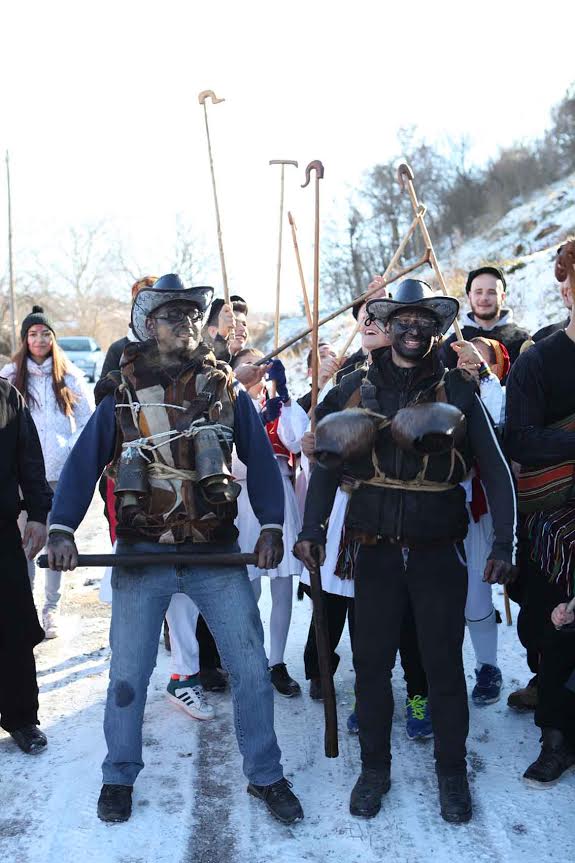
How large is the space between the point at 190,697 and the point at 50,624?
1.42 metres

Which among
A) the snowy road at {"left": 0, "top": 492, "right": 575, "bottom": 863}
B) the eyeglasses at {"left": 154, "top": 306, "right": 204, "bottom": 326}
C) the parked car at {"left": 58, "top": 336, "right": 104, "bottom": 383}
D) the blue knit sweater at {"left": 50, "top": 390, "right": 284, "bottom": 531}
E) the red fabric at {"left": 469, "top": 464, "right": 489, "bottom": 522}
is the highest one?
the parked car at {"left": 58, "top": 336, "right": 104, "bottom": 383}

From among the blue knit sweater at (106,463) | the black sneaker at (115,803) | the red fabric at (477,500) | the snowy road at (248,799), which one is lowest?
the snowy road at (248,799)

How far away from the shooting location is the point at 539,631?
3.76m

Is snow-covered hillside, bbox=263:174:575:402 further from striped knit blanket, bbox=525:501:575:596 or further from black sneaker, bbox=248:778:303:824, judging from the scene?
black sneaker, bbox=248:778:303:824

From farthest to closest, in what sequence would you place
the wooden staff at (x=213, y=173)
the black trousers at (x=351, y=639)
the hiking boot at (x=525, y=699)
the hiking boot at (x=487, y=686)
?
the wooden staff at (x=213, y=173) → the hiking boot at (x=487, y=686) → the hiking boot at (x=525, y=699) → the black trousers at (x=351, y=639)

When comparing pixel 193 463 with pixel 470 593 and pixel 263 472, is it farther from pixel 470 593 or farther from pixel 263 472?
pixel 470 593

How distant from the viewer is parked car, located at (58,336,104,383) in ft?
76.9

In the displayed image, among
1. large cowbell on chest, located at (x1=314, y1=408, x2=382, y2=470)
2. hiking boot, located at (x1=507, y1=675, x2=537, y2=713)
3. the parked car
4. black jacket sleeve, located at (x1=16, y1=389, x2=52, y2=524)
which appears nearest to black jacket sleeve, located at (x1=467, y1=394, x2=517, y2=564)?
large cowbell on chest, located at (x1=314, y1=408, x2=382, y2=470)

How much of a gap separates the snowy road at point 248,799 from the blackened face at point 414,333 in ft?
5.78

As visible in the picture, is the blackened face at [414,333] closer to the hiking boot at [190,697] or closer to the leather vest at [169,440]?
the leather vest at [169,440]

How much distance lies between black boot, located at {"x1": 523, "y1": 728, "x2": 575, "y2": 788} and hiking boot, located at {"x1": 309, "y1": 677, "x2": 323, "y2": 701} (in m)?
1.14

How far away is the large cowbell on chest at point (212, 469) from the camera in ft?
10.5

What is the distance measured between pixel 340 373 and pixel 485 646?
1551 millimetres

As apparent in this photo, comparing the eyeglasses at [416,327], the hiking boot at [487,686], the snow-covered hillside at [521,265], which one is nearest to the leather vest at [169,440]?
the eyeglasses at [416,327]
